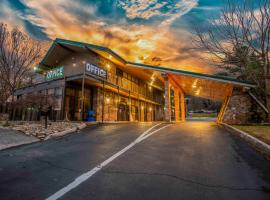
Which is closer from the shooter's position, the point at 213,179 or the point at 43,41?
the point at 213,179

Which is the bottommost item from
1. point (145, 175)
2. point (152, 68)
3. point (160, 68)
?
point (145, 175)

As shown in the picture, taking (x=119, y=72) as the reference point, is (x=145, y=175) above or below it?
below

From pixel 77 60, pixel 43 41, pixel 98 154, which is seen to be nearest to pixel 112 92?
pixel 77 60

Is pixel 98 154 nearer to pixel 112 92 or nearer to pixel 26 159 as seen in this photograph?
pixel 26 159

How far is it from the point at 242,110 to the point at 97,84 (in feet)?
44.1

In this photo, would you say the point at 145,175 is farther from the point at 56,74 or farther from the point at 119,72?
A: the point at 119,72

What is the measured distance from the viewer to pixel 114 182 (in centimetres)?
268

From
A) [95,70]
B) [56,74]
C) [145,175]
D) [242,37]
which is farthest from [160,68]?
[145,175]

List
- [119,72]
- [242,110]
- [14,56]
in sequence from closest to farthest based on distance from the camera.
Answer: [242,110] → [14,56] → [119,72]

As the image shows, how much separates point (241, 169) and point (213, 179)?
3.48 feet

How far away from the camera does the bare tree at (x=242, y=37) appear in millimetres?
6953

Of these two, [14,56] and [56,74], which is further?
[14,56]

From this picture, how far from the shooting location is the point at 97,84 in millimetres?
16078

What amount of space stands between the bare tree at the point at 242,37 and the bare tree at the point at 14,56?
20.0 m
